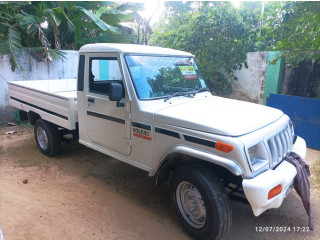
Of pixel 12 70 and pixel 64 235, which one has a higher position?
pixel 12 70

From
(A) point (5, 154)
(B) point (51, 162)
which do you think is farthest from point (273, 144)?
(A) point (5, 154)

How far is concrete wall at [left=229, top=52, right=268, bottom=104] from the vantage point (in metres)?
9.38

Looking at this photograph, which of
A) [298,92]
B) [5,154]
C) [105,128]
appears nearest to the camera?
[105,128]

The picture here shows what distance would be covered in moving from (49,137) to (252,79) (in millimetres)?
7595

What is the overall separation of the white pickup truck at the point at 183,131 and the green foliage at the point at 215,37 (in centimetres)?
524

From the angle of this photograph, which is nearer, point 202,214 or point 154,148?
point 202,214

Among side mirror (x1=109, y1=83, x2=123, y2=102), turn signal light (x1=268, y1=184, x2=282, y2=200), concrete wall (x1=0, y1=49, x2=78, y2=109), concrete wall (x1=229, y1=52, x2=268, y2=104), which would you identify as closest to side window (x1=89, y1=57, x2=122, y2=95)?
side mirror (x1=109, y1=83, x2=123, y2=102)

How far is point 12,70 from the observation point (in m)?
7.14

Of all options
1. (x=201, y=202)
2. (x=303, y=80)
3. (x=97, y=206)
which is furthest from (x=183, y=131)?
(x=303, y=80)

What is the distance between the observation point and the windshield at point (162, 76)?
10.8ft

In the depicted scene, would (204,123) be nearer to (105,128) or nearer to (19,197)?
(105,128)

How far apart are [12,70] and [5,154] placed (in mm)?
2948

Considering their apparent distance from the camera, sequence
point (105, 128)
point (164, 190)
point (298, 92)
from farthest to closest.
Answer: point (298, 92)
point (164, 190)
point (105, 128)

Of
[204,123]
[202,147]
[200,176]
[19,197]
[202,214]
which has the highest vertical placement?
[204,123]
